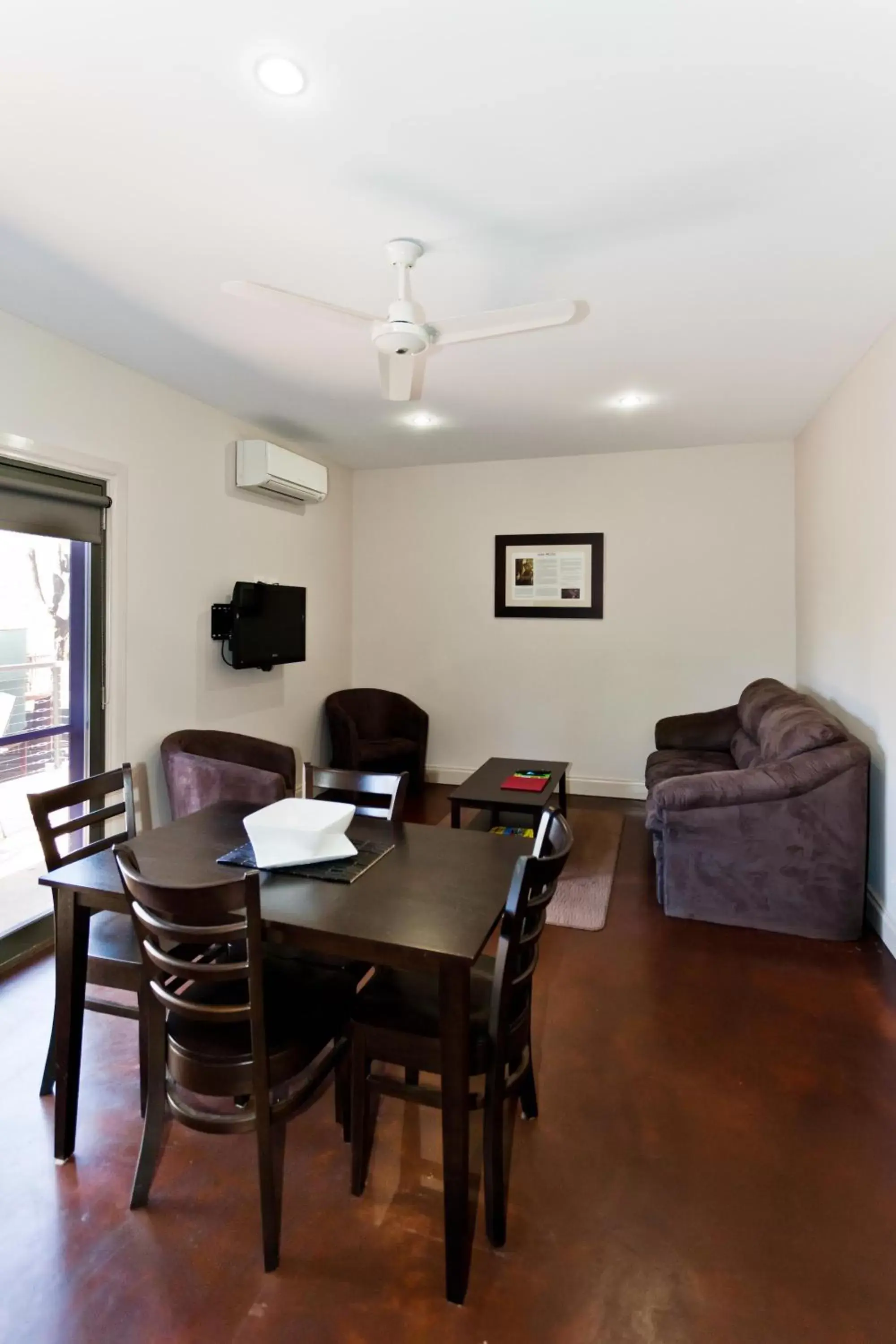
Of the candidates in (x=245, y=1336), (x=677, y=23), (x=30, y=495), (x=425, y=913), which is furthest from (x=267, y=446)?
(x=245, y=1336)

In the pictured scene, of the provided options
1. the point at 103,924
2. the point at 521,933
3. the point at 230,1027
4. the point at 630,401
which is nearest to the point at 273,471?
the point at 630,401

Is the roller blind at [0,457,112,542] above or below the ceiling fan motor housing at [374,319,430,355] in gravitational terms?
below

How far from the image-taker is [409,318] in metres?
2.18

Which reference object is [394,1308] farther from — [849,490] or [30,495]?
[849,490]

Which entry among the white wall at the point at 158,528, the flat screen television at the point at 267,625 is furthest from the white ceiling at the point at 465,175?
the flat screen television at the point at 267,625

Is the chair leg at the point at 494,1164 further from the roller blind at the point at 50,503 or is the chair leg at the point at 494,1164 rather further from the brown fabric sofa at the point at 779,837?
the roller blind at the point at 50,503

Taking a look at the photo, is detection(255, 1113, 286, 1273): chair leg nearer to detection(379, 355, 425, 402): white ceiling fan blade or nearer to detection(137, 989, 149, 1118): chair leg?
detection(137, 989, 149, 1118): chair leg

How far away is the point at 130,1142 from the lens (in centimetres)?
187

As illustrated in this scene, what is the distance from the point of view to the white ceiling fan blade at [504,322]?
209 cm

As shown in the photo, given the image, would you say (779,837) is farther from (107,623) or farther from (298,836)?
(107,623)

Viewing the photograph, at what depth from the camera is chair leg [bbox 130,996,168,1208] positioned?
1616mm

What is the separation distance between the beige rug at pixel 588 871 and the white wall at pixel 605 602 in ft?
2.45

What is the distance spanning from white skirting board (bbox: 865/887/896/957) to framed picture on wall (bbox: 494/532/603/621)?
108 inches

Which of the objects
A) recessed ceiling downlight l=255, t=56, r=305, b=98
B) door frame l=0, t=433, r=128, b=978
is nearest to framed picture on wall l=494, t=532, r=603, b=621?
door frame l=0, t=433, r=128, b=978
